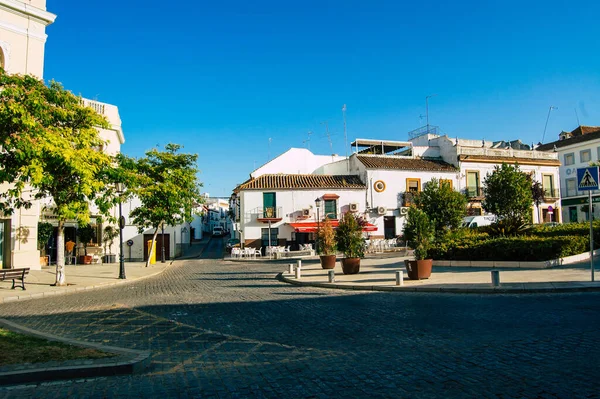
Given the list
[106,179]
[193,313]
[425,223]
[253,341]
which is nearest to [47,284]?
[106,179]

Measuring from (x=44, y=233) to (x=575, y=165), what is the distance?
5111cm

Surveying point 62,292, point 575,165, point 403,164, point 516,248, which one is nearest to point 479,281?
point 516,248

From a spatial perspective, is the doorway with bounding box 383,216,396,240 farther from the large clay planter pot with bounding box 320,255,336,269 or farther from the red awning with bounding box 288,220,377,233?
the large clay planter pot with bounding box 320,255,336,269

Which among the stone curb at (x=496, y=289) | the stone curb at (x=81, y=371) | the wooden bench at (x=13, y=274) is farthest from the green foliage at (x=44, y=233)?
the stone curb at (x=81, y=371)

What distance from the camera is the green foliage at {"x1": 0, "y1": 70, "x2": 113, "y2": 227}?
507 inches

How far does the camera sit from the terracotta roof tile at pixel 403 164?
123ft

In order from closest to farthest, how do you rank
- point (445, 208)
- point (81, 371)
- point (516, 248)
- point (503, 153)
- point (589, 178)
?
point (81, 371)
point (589, 178)
point (516, 248)
point (445, 208)
point (503, 153)

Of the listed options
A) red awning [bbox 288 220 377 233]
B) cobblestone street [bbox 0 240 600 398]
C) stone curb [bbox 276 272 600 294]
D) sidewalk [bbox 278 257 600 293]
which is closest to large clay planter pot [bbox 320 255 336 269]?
sidewalk [bbox 278 257 600 293]

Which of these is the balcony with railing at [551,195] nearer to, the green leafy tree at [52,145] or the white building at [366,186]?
the white building at [366,186]

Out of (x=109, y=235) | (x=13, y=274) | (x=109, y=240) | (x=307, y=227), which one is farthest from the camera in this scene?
(x=307, y=227)

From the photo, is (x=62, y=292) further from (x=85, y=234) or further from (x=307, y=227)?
(x=307, y=227)

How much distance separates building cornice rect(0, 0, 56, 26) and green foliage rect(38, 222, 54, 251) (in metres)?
11.1

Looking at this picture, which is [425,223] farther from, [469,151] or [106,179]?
[469,151]

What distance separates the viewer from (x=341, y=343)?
675cm
